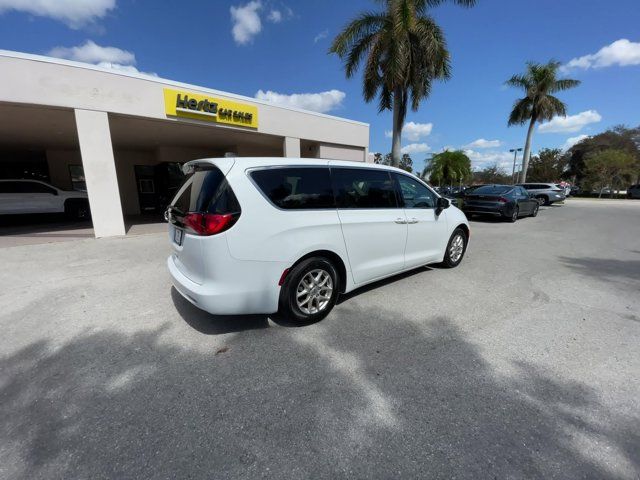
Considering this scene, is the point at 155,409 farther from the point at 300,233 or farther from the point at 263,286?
the point at 300,233

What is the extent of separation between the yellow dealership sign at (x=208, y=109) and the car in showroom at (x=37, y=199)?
657 centimetres

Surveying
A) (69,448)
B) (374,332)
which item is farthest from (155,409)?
(374,332)

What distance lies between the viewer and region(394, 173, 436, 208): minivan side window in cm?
429

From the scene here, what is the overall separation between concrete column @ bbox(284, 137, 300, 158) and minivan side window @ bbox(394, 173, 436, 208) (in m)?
7.98

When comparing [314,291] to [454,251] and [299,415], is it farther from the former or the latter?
[454,251]

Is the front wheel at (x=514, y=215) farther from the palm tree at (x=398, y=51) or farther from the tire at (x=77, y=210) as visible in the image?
the tire at (x=77, y=210)

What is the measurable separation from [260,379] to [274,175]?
1.90 m

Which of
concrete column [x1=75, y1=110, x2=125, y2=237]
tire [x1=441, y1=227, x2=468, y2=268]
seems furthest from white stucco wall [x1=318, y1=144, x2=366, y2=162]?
tire [x1=441, y1=227, x2=468, y2=268]

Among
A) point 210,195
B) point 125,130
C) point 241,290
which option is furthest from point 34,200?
point 241,290

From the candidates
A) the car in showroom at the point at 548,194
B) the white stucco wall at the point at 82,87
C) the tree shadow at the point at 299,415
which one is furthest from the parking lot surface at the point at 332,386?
the car in showroom at the point at 548,194

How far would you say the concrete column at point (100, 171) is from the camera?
7.89m

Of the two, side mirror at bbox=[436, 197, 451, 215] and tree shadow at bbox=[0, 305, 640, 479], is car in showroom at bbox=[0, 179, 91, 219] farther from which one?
side mirror at bbox=[436, 197, 451, 215]

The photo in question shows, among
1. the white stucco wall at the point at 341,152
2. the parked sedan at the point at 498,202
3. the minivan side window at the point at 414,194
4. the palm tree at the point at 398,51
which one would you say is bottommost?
the parked sedan at the point at 498,202

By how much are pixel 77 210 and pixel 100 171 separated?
5467mm
